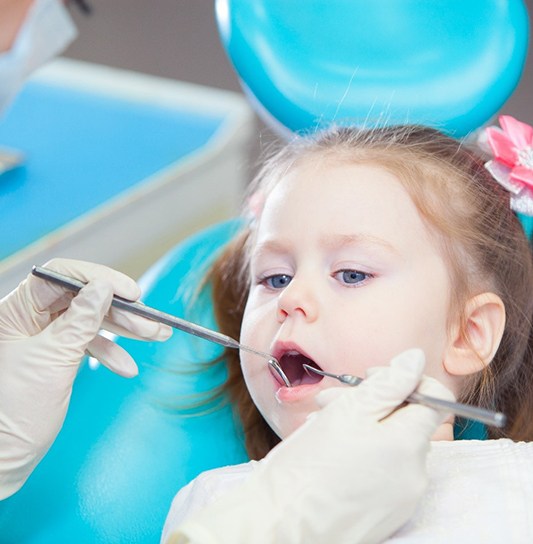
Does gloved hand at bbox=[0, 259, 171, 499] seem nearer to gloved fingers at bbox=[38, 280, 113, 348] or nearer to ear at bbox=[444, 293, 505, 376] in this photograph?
gloved fingers at bbox=[38, 280, 113, 348]

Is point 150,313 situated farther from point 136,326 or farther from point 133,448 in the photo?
point 133,448

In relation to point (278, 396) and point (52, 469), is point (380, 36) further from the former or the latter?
point (52, 469)

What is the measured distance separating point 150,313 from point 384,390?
309 millimetres

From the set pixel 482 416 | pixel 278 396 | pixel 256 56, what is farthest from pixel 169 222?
pixel 482 416

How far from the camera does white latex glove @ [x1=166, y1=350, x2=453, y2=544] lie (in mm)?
925

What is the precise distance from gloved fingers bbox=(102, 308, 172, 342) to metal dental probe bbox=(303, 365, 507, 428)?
211 mm

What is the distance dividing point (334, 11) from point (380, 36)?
8 centimetres

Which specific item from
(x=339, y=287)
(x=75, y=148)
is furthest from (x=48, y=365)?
(x=75, y=148)

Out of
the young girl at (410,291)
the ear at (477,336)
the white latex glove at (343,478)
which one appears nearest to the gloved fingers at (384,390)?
the white latex glove at (343,478)

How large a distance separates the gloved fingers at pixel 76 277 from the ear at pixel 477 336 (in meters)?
0.39

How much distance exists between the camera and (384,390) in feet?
3.25

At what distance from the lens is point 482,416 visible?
908 millimetres

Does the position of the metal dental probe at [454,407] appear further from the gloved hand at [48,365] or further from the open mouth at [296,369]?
the gloved hand at [48,365]

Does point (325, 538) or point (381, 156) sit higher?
point (381, 156)
